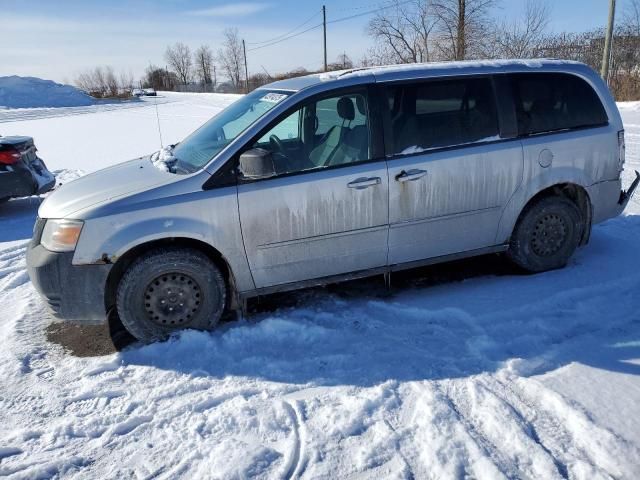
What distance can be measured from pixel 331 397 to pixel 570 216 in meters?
2.95

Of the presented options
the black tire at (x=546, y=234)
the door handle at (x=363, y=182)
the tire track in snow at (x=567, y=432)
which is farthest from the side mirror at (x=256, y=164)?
the black tire at (x=546, y=234)

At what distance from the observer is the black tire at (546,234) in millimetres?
4574

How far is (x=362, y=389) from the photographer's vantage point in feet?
10.3

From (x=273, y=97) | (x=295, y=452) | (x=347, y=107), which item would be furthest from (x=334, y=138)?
(x=295, y=452)

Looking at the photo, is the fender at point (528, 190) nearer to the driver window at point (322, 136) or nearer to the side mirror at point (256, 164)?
the driver window at point (322, 136)

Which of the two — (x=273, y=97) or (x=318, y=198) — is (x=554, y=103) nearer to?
(x=318, y=198)

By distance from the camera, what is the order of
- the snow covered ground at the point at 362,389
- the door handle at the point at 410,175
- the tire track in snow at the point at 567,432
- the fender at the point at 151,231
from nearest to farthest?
1. the tire track in snow at the point at 567,432
2. the snow covered ground at the point at 362,389
3. the fender at the point at 151,231
4. the door handle at the point at 410,175

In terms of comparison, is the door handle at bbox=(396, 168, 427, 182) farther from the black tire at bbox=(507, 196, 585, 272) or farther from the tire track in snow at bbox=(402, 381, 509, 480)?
the tire track in snow at bbox=(402, 381, 509, 480)

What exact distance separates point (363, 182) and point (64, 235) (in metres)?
2.17

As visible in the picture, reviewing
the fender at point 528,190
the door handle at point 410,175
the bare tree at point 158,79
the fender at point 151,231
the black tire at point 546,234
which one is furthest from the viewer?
the bare tree at point 158,79

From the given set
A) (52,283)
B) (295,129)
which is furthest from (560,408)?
(52,283)

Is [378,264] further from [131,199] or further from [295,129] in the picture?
[131,199]

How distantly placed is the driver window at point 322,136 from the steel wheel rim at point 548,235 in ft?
5.97

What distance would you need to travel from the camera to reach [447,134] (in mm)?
4191
